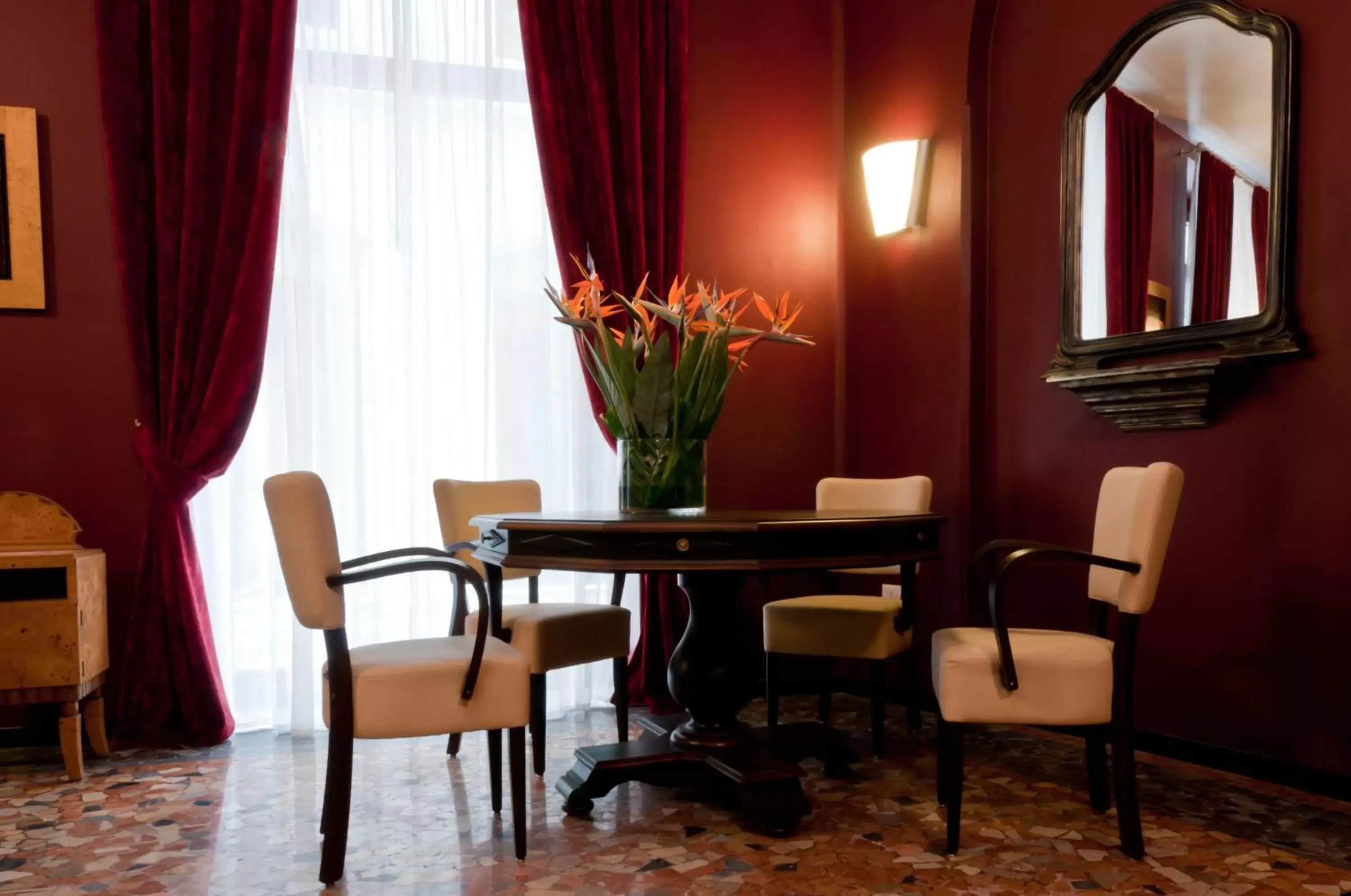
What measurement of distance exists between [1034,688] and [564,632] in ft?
4.26

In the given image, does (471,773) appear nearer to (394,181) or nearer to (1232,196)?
(394,181)

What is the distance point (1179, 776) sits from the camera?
9.75 ft

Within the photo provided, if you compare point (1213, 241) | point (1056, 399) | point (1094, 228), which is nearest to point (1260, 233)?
point (1213, 241)

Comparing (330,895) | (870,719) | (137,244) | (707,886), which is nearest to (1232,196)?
(870,719)

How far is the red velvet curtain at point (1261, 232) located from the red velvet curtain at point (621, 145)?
2007 mm

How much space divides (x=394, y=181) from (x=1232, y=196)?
2722 millimetres

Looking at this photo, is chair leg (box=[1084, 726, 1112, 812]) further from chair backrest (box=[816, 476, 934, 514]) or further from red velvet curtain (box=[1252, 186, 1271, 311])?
red velvet curtain (box=[1252, 186, 1271, 311])

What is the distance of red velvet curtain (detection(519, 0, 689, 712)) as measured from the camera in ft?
13.0

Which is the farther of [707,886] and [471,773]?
[471,773]

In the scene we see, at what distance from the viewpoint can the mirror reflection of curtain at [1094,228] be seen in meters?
3.38

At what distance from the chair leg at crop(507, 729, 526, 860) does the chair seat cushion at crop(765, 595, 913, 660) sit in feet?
3.68

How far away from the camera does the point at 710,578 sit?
278cm

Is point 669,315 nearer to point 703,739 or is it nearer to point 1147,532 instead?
point 703,739

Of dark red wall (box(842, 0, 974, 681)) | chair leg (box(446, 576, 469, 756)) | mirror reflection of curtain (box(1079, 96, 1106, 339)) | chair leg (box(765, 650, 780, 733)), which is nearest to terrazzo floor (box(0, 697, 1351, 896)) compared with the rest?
chair leg (box(765, 650, 780, 733))
